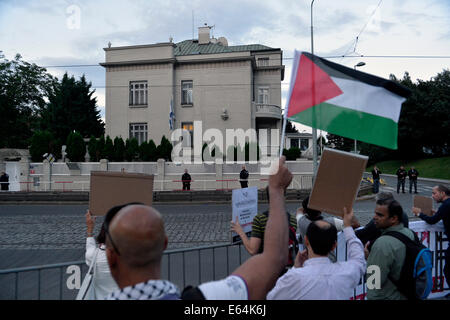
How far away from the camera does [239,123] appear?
91.9 feet

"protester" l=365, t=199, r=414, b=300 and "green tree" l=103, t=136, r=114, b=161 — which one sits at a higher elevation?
"green tree" l=103, t=136, r=114, b=161

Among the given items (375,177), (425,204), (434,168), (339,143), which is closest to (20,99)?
(375,177)

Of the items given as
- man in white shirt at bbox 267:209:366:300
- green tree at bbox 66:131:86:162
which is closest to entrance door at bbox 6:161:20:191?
green tree at bbox 66:131:86:162

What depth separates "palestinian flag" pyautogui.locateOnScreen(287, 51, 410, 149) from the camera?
261 centimetres

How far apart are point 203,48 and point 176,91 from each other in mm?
6484

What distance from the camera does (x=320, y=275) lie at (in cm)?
195

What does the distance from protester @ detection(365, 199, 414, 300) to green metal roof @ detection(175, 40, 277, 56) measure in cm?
2905

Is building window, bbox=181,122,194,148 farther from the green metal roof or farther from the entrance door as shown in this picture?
the entrance door

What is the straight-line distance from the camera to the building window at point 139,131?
2916 centimetres

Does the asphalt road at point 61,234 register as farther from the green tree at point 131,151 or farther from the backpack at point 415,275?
the green tree at point 131,151

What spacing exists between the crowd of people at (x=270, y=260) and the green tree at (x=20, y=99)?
44855 mm

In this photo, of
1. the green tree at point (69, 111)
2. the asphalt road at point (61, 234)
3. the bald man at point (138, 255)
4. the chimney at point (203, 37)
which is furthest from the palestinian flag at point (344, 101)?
the green tree at point (69, 111)

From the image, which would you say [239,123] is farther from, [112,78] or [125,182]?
[125,182]
